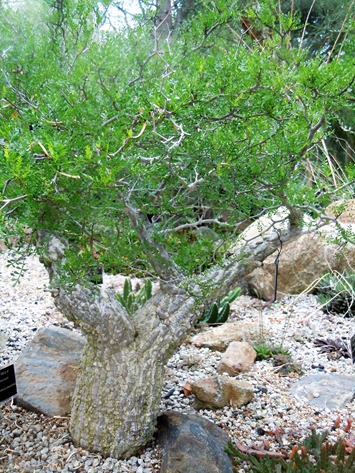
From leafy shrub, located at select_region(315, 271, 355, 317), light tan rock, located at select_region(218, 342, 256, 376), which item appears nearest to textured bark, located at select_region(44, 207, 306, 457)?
light tan rock, located at select_region(218, 342, 256, 376)

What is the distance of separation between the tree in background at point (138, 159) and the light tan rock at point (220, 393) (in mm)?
543

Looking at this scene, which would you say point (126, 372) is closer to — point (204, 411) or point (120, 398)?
point (120, 398)

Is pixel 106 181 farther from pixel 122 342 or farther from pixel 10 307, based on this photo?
pixel 10 307

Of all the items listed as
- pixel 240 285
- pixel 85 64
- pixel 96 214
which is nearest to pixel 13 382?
pixel 96 214

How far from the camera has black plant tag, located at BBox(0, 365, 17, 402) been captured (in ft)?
7.50

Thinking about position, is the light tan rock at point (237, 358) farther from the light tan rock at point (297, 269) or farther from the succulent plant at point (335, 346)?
the light tan rock at point (297, 269)

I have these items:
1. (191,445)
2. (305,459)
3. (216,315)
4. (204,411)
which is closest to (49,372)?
(204,411)

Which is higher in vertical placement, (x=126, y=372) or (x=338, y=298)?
(x=126, y=372)

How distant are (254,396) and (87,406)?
1.10 meters

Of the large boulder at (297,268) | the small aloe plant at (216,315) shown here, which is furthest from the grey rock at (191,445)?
the large boulder at (297,268)

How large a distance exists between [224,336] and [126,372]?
1.71 metres

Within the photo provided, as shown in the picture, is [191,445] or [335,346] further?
[335,346]

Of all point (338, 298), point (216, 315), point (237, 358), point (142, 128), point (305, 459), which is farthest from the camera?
point (338, 298)

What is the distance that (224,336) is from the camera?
3.86 metres
